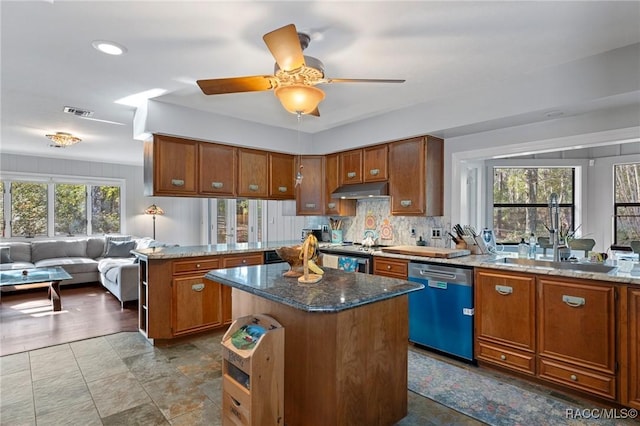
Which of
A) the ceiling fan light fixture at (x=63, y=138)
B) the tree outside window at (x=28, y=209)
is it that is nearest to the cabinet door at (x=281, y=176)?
the ceiling fan light fixture at (x=63, y=138)

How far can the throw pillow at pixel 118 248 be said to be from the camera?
6.62 m

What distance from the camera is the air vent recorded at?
3756 millimetres

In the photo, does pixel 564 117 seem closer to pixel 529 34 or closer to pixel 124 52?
pixel 529 34

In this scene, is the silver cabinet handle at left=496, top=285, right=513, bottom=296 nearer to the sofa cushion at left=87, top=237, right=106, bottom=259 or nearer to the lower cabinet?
the lower cabinet

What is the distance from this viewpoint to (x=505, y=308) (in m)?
2.75

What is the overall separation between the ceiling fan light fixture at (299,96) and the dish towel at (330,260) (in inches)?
91.8

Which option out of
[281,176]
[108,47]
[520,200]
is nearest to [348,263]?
[281,176]

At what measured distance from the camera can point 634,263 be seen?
8.83 ft

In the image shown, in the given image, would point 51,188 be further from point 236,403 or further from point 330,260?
point 236,403

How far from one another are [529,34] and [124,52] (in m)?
2.79

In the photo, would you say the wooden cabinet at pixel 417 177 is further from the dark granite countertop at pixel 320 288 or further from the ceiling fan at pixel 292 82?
the ceiling fan at pixel 292 82

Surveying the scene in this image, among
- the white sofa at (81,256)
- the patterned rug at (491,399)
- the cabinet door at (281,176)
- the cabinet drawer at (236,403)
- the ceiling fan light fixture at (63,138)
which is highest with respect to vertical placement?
the ceiling fan light fixture at (63,138)

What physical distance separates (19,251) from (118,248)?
153 centimetres

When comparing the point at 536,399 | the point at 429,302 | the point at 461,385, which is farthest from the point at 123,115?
the point at 536,399
